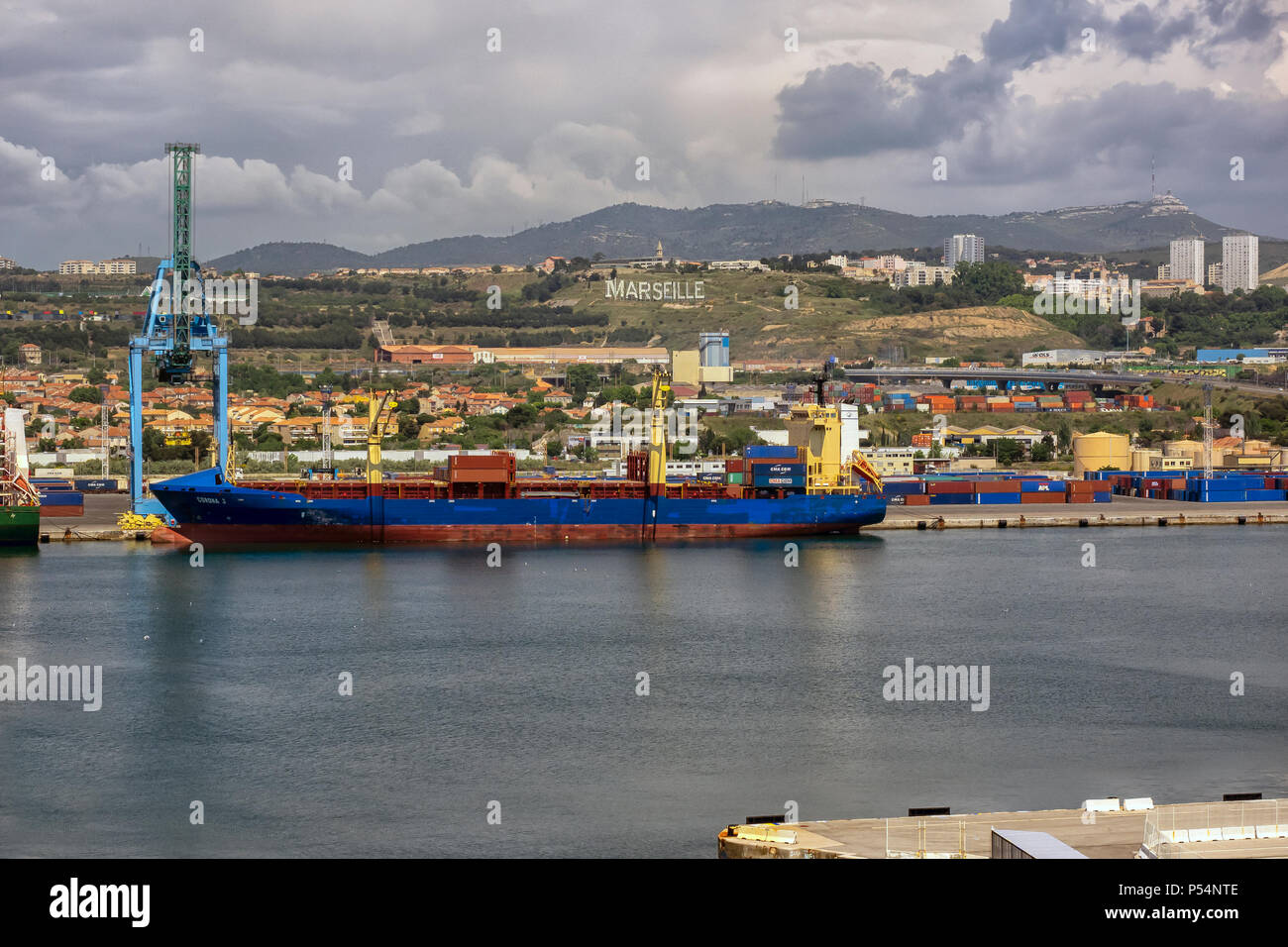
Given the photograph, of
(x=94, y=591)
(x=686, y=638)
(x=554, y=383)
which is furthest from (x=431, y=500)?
(x=554, y=383)

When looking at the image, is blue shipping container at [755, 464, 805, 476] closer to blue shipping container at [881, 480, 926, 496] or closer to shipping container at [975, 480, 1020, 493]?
blue shipping container at [881, 480, 926, 496]

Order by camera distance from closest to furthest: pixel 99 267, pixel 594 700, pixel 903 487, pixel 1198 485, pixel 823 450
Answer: pixel 594 700
pixel 823 450
pixel 903 487
pixel 1198 485
pixel 99 267

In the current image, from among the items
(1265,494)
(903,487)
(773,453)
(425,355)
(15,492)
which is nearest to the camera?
(15,492)

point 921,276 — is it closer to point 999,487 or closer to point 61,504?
point 999,487

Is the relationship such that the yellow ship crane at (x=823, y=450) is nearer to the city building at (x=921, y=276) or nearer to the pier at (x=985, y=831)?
the pier at (x=985, y=831)

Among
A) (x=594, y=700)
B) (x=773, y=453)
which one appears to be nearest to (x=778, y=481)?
(x=773, y=453)

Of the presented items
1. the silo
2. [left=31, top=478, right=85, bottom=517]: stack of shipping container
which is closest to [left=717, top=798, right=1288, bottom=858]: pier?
[left=31, top=478, right=85, bottom=517]: stack of shipping container

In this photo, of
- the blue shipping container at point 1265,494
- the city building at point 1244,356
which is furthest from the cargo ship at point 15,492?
the city building at point 1244,356
